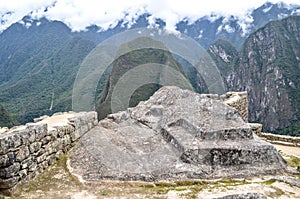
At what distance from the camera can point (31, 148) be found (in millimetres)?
6746

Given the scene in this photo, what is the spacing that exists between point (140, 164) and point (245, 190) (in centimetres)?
215

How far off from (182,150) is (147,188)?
1348 mm

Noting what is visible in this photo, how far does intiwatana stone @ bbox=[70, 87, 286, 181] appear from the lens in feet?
23.4

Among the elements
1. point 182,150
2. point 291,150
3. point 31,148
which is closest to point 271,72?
point 291,150

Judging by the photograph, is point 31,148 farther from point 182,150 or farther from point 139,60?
point 139,60

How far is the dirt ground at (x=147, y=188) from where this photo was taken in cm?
620

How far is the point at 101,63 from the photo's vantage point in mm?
115062

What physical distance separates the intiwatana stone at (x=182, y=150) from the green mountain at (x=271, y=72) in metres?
126

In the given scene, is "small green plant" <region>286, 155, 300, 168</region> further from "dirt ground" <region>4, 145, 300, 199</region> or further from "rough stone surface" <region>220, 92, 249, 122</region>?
"rough stone surface" <region>220, 92, 249, 122</region>

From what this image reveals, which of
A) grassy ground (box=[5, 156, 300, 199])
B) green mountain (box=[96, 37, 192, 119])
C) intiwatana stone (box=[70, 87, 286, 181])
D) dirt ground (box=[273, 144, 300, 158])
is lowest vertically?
dirt ground (box=[273, 144, 300, 158])

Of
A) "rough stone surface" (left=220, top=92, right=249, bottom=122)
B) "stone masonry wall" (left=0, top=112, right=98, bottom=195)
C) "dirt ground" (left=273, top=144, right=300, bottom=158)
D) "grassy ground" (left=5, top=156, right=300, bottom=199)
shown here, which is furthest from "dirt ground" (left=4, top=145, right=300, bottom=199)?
"rough stone surface" (left=220, top=92, right=249, bottom=122)

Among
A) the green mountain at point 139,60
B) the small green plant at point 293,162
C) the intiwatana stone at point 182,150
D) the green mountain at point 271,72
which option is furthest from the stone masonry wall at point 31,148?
the green mountain at point 271,72

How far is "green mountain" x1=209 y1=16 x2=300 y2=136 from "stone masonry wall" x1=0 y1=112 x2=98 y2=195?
417 feet

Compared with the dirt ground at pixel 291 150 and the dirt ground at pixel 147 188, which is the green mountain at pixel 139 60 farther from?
the dirt ground at pixel 147 188
